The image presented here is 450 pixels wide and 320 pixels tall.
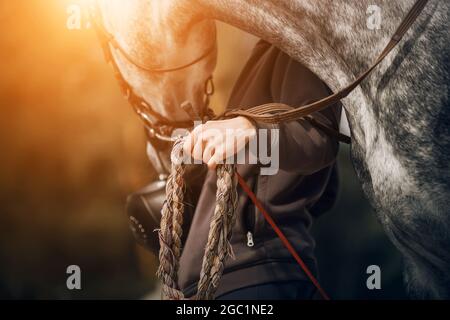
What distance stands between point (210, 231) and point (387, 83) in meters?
0.39

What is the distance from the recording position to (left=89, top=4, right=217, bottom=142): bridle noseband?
1.13 m

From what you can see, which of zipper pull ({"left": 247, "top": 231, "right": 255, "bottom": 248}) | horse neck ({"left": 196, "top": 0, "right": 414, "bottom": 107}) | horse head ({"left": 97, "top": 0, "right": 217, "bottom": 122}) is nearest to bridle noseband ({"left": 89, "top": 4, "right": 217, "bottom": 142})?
horse head ({"left": 97, "top": 0, "right": 217, "bottom": 122})

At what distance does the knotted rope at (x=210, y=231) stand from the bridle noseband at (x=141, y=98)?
192 mm

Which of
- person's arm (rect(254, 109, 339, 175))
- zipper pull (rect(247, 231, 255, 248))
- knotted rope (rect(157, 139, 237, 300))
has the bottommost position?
zipper pull (rect(247, 231, 255, 248))

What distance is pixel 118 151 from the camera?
120 centimetres

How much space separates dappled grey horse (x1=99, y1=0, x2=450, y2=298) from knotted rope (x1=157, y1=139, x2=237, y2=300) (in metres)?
0.26

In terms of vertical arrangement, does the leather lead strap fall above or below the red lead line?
above

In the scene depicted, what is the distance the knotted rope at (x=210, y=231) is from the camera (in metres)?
0.91

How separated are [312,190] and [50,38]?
2.09 ft

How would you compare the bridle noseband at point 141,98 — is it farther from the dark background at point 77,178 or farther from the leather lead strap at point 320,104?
the leather lead strap at point 320,104

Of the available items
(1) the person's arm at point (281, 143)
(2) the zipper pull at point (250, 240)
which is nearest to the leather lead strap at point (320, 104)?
(1) the person's arm at point (281, 143)

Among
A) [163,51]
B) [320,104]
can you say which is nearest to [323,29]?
[320,104]

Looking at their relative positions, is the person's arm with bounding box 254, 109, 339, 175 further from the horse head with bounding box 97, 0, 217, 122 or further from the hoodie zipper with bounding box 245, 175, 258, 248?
the horse head with bounding box 97, 0, 217, 122

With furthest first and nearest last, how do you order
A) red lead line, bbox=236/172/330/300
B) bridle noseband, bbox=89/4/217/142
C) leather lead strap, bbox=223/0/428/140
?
bridle noseband, bbox=89/4/217/142, red lead line, bbox=236/172/330/300, leather lead strap, bbox=223/0/428/140
